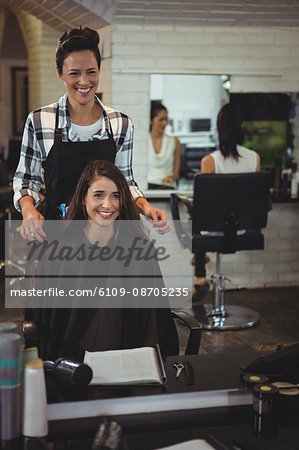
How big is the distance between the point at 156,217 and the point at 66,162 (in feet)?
1.42

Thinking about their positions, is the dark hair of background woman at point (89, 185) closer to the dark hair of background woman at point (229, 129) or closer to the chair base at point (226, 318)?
the dark hair of background woman at point (229, 129)

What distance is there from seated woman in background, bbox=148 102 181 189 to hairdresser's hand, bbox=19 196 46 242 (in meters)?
2.40

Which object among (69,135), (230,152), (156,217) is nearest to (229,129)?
(230,152)

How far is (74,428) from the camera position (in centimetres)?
135

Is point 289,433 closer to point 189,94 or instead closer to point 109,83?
point 109,83

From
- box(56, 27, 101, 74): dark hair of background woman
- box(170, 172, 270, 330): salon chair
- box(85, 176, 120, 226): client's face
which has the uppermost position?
box(56, 27, 101, 74): dark hair of background woman

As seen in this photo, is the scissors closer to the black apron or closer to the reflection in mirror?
the black apron

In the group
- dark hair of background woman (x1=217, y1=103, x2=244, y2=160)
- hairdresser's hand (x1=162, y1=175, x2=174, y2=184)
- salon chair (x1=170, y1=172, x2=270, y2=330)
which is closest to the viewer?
salon chair (x1=170, y1=172, x2=270, y2=330)

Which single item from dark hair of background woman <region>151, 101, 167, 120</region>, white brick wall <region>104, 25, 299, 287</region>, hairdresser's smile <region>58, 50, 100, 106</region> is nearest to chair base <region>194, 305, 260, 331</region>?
white brick wall <region>104, 25, 299, 287</region>

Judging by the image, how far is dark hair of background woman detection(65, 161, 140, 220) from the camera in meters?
2.00

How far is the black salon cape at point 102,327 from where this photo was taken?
6.40ft

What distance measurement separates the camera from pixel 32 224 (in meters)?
1.94

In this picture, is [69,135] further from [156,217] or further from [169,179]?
[169,179]

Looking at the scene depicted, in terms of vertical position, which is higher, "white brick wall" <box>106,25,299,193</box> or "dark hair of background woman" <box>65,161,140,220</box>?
"white brick wall" <box>106,25,299,193</box>
